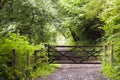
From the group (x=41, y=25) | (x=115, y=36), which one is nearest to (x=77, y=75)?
(x=41, y=25)

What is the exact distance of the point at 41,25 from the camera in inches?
525

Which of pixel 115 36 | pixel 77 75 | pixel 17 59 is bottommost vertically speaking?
pixel 77 75

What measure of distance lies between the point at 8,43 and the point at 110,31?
4279 millimetres

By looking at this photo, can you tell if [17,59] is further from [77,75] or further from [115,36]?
[77,75]

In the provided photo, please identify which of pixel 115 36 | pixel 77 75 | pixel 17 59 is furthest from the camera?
pixel 77 75

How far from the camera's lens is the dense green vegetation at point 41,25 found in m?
8.22

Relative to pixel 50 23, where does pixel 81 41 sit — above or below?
below

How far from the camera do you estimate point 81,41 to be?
21766 millimetres

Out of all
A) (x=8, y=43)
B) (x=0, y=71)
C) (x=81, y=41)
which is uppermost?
(x=8, y=43)

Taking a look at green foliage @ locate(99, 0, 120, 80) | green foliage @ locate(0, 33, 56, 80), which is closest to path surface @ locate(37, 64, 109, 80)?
green foliage @ locate(99, 0, 120, 80)

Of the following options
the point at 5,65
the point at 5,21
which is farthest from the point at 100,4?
the point at 5,65

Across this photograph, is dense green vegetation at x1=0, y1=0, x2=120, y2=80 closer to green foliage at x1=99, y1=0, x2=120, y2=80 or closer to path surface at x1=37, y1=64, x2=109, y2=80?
green foliage at x1=99, y1=0, x2=120, y2=80

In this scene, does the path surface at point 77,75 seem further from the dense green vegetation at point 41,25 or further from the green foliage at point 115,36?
the green foliage at point 115,36

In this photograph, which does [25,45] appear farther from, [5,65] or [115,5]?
[115,5]
